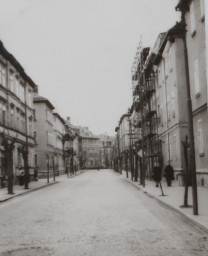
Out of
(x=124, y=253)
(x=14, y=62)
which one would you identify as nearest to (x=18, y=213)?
(x=124, y=253)

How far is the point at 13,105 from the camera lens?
37.2 metres

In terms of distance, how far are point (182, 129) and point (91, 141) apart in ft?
460

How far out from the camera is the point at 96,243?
8.19 metres

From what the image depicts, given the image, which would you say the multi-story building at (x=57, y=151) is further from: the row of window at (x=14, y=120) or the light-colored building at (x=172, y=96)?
the light-colored building at (x=172, y=96)

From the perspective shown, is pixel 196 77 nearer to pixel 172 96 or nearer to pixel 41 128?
pixel 172 96

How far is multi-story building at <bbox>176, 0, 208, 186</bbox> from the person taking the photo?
22.5m

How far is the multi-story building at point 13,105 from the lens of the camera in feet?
108

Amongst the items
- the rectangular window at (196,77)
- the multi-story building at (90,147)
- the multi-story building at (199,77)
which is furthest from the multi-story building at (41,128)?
the multi-story building at (90,147)

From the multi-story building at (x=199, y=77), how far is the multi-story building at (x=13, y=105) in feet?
37.0

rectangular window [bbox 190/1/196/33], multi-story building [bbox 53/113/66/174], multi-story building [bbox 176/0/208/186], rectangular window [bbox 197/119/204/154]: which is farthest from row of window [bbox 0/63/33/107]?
multi-story building [bbox 53/113/66/174]

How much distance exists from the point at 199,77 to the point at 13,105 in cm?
1880

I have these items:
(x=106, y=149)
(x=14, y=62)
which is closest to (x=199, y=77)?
(x=14, y=62)

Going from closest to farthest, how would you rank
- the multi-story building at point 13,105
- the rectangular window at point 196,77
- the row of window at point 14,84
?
the rectangular window at point 196,77 < the multi-story building at point 13,105 < the row of window at point 14,84

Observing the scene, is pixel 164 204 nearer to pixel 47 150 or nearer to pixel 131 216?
pixel 131 216
